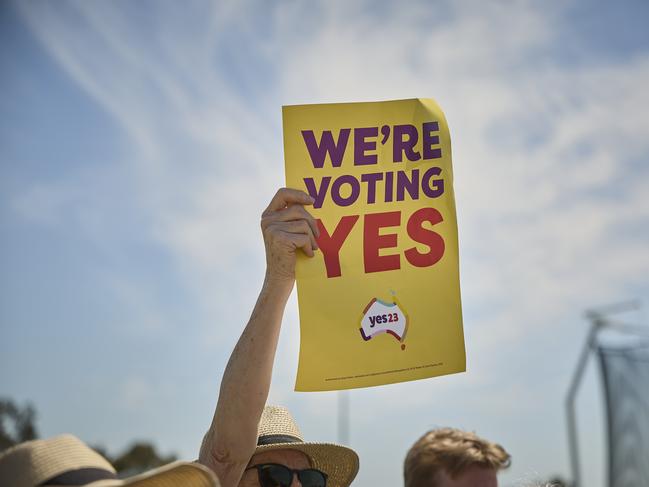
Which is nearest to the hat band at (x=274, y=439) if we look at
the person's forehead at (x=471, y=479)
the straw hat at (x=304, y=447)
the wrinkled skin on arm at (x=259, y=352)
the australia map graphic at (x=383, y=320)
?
the straw hat at (x=304, y=447)

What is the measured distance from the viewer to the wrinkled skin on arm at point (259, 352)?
9.11 ft

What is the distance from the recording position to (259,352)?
280 centimetres

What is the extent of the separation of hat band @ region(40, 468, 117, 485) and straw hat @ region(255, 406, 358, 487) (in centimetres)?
148

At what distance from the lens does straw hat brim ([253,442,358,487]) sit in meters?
3.39

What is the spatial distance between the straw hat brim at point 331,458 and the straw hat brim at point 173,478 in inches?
54.4

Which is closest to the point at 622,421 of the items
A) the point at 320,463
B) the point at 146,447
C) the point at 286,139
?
the point at 320,463

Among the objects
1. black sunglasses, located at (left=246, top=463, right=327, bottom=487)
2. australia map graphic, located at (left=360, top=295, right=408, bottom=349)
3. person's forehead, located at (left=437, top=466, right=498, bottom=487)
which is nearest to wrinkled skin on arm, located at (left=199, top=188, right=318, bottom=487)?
australia map graphic, located at (left=360, top=295, right=408, bottom=349)

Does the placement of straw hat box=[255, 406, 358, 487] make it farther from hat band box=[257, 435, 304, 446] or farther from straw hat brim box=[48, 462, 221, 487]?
straw hat brim box=[48, 462, 221, 487]

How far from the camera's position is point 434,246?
9.57 feet

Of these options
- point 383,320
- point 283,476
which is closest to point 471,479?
point 383,320

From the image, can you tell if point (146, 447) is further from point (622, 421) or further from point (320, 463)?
point (320, 463)

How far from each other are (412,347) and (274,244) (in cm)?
61

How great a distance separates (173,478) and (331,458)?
180 centimetres

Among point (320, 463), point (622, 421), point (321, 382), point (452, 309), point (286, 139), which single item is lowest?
point (622, 421)
